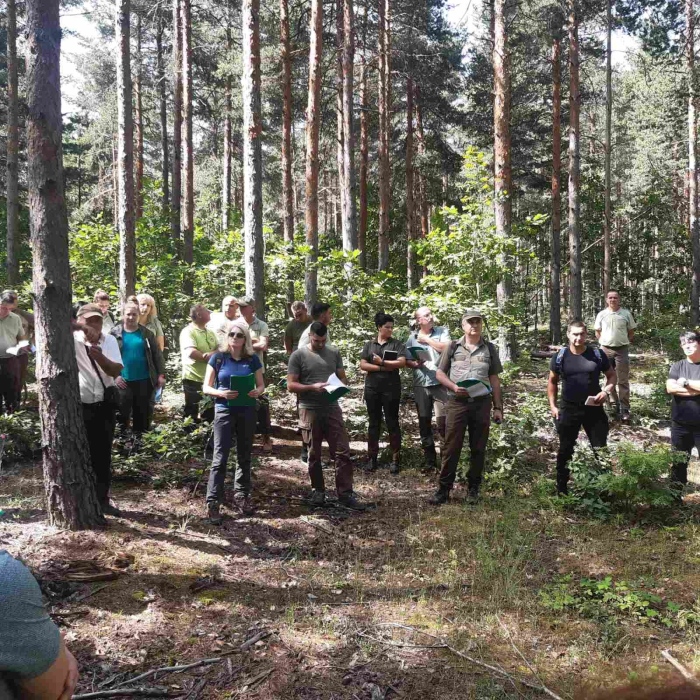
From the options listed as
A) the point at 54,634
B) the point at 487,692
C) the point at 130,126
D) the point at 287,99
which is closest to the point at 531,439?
the point at 487,692

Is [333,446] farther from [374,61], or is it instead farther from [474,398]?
[374,61]

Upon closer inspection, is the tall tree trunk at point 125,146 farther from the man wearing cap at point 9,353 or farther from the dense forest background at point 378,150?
the man wearing cap at point 9,353

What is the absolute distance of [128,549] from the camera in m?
4.90

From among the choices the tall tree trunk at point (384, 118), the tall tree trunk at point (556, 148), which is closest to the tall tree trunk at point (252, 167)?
the tall tree trunk at point (384, 118)

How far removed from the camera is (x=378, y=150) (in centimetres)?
2225

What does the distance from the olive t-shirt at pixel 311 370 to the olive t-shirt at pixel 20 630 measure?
5.06 metres

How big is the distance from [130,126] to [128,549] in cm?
934

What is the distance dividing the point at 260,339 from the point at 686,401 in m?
5.20

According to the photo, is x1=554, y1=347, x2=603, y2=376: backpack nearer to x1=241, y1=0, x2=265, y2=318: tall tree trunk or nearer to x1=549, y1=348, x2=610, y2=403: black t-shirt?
x1=549, y1=348, x2=610, y2=403: black t-shirt

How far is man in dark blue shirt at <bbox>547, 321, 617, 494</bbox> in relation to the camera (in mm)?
6340

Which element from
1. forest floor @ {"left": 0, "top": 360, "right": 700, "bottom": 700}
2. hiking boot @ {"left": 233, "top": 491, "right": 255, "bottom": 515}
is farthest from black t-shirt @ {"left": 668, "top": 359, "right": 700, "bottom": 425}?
hiking boot @ {"left": 233, "top": 491, "right": 255, "bottom": 515}

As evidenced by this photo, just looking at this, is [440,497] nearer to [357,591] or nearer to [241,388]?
[357,591]

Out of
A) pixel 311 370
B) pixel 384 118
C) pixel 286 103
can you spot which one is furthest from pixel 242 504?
pixel 384 118

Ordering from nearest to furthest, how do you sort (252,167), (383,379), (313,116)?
(383,379) → (252,167) → (313,116)
